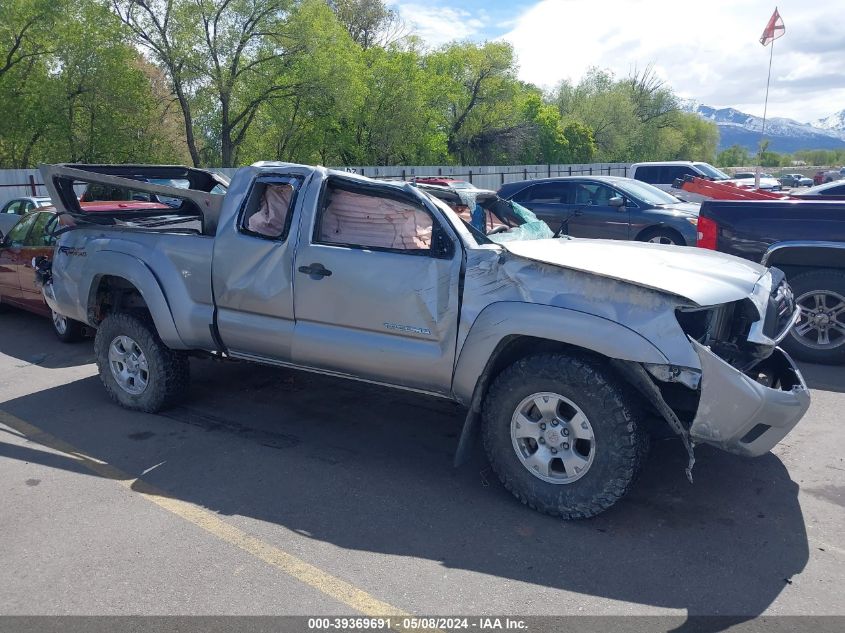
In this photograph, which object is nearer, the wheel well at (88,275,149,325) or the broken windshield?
the broken windshield

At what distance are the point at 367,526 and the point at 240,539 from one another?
0.68m

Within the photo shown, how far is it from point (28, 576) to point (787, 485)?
426 cm

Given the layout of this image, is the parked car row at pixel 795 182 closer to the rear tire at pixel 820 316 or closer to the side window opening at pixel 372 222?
the rear tire at pixel 820 316

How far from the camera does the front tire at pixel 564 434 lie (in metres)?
3.70

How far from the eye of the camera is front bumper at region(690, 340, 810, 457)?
3465 mm

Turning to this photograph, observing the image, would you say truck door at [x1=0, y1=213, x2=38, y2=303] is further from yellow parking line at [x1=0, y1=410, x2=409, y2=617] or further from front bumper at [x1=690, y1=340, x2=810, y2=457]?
front bumper at [x1=690, y1=340, x2=810, y2=457]

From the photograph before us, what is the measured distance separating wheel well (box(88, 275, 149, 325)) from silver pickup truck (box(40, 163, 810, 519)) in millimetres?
33

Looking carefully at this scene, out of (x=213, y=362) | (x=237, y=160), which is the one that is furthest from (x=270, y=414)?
(x=237, y=160)

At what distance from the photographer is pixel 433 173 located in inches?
1358

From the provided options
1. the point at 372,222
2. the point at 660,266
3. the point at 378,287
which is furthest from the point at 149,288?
the point at 660,266

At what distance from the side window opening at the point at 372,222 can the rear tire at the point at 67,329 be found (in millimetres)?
4792

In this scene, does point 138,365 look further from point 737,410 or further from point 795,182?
point 795,182

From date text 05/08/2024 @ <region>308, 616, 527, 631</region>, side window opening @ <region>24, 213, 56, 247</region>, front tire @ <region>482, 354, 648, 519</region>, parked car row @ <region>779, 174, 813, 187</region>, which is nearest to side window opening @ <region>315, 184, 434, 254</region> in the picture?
front tire @ <region>482, 354, 648, 519</region>

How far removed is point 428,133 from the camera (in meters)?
40.8
